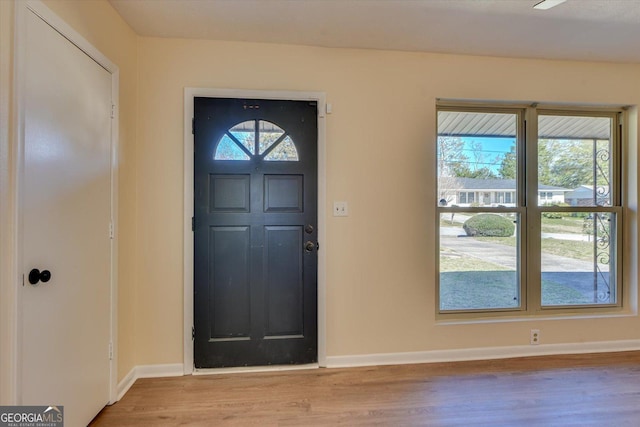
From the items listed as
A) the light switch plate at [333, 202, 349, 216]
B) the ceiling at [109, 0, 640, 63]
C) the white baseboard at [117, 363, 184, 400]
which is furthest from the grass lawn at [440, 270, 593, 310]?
the white baseboard at [117, 363, 184, 400]

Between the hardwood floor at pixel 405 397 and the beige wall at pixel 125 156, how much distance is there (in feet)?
1.27

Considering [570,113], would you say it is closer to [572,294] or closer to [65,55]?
[572,294]

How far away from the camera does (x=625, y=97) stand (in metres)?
2.77

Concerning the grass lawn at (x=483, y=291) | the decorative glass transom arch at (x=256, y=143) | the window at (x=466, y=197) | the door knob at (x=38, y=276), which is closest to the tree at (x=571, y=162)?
the window at (x=466, y=197)

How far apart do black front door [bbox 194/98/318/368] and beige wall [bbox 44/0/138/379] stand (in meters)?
0.43

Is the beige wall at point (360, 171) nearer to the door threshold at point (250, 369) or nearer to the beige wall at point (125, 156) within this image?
the beige wall at point (125, 156)

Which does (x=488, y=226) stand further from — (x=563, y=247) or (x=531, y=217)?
(x=563, y=247)

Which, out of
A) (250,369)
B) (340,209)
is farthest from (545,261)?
(250,369)

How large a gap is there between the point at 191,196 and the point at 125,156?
0.49 m

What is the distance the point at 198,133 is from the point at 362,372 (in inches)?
85.3

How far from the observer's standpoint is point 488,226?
275cm

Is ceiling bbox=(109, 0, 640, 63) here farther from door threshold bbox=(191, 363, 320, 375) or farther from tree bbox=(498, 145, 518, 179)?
door threshold bbox=(191, 363, 320, 375)

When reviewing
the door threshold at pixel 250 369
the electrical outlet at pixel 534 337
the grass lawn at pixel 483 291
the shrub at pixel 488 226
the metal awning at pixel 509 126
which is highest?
the metal awning at pixel 509 126

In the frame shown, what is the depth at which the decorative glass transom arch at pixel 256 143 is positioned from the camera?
238 centimetres
